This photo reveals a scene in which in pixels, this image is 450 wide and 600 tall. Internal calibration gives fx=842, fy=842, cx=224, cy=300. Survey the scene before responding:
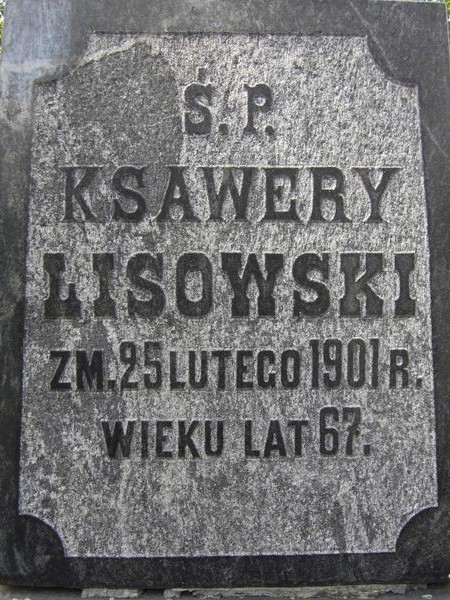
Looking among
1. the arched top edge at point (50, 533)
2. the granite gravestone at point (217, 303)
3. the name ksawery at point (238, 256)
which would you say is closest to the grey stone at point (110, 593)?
the granite gravestone at point (217, 303)

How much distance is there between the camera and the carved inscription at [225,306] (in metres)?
2.64

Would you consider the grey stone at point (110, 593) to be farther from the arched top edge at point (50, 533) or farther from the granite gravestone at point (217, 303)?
the arched top edge at point (50, 533)

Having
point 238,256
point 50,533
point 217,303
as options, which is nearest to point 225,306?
point 217,303

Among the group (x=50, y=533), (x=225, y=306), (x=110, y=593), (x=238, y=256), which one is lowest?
(x=110, y=593)

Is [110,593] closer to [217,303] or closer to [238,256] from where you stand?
[217,303]

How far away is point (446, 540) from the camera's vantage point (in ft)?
8.80

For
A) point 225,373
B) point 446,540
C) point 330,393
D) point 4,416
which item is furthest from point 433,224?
point 4,416

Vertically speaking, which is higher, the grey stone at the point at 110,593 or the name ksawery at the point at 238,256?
the name ksawery at the point at 238,256

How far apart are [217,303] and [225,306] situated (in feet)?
0.09

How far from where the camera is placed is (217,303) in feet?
8.75

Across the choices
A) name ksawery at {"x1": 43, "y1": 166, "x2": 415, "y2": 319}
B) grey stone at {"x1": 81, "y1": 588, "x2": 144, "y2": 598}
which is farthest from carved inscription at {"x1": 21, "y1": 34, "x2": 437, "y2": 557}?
grey stone at {"x1": 81, "y1": 588, "x2": 144, "y2": 598}

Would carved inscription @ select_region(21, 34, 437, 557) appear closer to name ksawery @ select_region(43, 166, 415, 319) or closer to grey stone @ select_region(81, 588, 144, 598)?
name ksawery @ select_region(43, 166, 415, 319)

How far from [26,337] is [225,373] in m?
0.64

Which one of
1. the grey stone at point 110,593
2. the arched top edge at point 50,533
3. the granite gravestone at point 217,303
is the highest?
the granite gravestone at point 217,303
